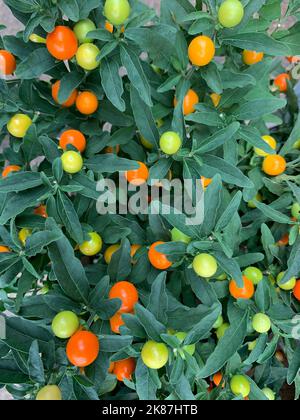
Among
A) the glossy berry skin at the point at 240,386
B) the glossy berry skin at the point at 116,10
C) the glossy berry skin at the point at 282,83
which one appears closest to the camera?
the glossy berry skin at the point at 116,10

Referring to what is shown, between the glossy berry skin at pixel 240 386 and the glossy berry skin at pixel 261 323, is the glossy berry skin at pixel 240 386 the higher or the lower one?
the lower one

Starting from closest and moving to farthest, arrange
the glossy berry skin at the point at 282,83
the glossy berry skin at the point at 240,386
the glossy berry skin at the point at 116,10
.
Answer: the glossy berry skin at the point at 116,10, the glossy berry skin at the point at 240,386, the glossy berry skin at the point at 282,83

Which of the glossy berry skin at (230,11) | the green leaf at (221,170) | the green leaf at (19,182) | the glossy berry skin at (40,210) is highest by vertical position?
the glossy berry skin at (230,11)

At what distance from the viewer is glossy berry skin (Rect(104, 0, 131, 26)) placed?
40 cm

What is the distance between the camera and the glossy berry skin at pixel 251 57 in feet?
1.81

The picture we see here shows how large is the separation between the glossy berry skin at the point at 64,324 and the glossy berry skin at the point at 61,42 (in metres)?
0.27

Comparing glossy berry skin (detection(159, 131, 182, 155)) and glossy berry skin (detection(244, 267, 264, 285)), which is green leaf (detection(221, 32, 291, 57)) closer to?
glossy berry skin (detection(159, 131, 182, 155))

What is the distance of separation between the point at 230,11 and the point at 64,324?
0.35 meters

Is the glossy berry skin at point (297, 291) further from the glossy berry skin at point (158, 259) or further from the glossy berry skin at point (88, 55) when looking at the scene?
the glossy berry skin at point (88, 55)

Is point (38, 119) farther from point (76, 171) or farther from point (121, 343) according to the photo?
point (121, 343)

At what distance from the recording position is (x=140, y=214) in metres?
0.59

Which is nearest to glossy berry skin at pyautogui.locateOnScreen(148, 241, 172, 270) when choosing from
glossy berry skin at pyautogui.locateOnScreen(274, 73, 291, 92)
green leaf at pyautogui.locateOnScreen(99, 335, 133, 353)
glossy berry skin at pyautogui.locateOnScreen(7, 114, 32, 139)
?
green leaf at pyautogui.locateOnScreen(99, 335, 133, 353)

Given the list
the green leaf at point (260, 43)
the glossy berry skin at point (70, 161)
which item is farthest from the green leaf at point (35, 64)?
the green leaf at point (260, 43)
